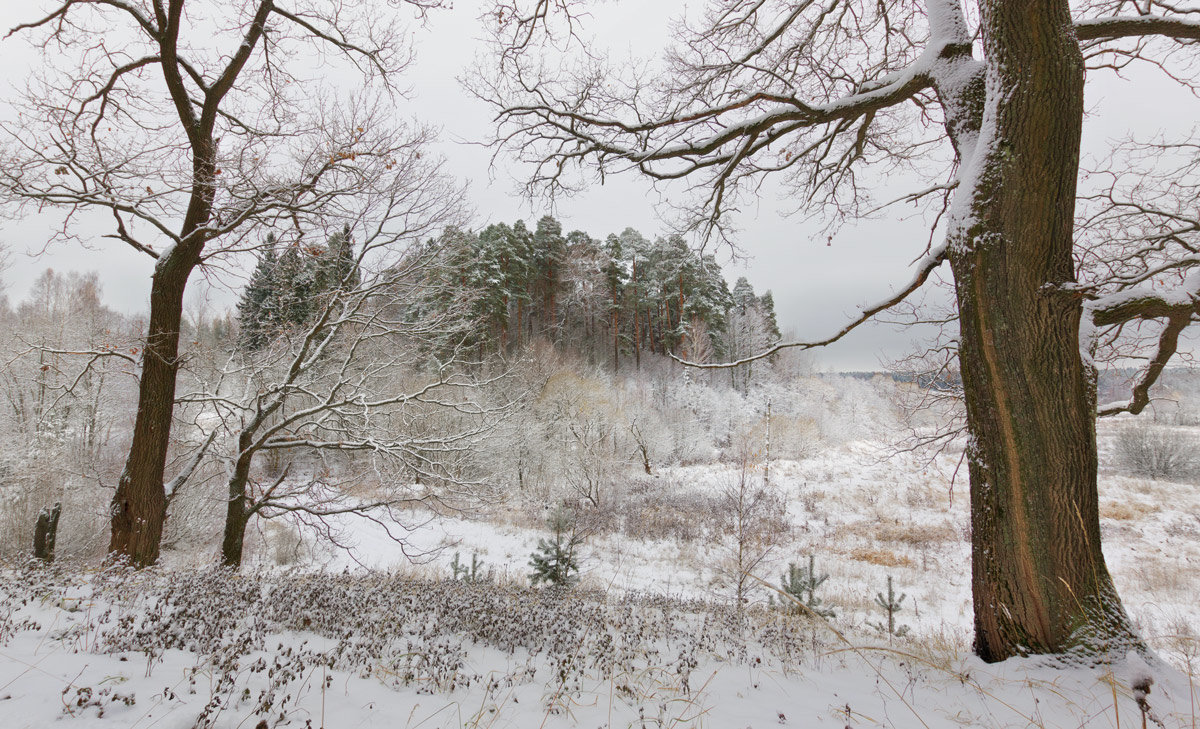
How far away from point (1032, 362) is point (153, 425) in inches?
322

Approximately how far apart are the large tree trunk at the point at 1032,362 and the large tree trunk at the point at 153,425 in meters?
7.79

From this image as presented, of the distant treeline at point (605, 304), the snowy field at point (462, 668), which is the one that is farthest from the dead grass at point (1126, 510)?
the distant treeline at point (605, 304)

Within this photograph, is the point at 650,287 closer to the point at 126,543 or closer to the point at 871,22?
the point at 871,22

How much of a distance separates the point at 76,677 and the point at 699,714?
290cm

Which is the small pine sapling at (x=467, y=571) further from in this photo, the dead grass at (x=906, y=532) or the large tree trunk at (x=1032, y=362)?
the dead grass at (x=906, y=532)

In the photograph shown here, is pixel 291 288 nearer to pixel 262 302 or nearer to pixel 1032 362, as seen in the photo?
pixel 262 302

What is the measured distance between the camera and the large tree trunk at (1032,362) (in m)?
2.73

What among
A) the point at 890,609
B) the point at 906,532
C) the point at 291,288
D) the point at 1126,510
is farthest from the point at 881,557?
the point at 291,288

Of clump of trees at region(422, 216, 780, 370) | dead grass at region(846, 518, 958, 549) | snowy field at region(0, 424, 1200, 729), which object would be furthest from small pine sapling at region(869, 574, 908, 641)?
clump of trees at region(422, 216, 780, 370)

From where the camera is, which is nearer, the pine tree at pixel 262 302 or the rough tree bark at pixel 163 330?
the rough tree bark at pixel 163 330

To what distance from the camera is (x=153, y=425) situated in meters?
5.26

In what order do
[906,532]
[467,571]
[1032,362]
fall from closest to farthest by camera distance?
[1032,362] → [467,571] → [906,532]

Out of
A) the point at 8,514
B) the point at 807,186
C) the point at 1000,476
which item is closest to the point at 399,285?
the point at 807,186

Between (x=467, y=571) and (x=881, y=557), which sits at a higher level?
(x=467, y=571)
